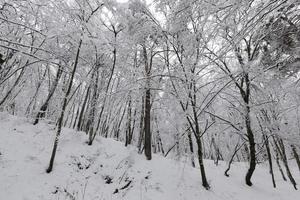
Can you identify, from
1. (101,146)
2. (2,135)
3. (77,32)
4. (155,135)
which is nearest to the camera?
(77,32)

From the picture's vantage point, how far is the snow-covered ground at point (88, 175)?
728 centimetres

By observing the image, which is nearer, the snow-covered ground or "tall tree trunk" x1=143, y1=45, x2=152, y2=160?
the snow-covered ground

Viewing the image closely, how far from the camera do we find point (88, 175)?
880 cm

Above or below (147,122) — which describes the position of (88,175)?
below

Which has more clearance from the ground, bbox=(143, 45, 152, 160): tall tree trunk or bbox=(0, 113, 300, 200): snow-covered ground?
bbox=(143, 45, 152, 160): tall tree trunk

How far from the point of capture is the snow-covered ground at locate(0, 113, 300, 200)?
23.9 ft

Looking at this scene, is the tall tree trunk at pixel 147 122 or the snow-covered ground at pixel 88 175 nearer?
the snow-covered ground at pixel 88 175

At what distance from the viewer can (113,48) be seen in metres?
11.1

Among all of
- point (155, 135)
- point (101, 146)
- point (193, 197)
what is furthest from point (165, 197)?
point (155, 135)

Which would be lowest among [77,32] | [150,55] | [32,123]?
[32,123]

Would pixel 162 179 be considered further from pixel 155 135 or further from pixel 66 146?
pixel 155 135

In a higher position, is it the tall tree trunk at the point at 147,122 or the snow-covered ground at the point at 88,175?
the tall tree trunk at the point at 147,122

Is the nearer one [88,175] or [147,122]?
[88,175]

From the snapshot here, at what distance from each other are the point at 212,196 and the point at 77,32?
30.3 ft
